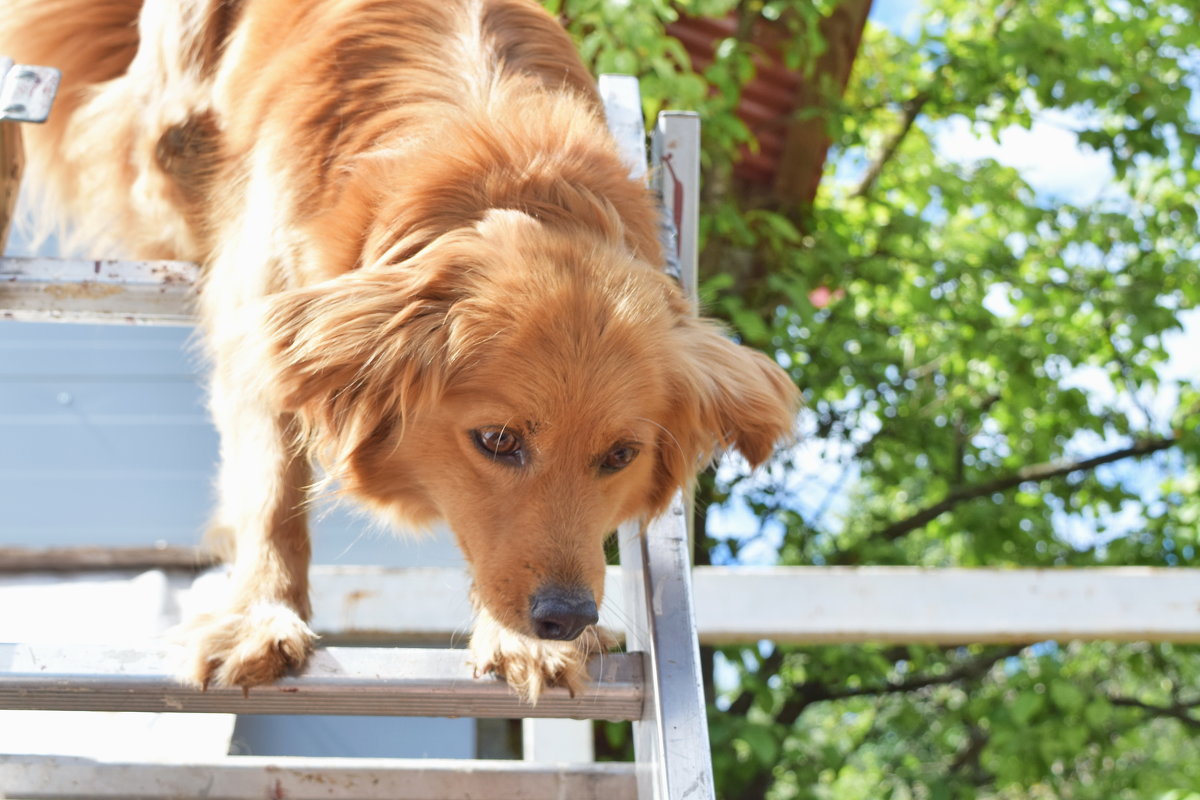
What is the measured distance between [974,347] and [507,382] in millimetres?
3869

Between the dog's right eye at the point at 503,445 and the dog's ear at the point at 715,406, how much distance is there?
30 cm

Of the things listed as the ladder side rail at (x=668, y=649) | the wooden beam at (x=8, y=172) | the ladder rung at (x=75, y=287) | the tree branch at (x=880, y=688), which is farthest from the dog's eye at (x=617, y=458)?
the tree branch at (x=880, y=688)

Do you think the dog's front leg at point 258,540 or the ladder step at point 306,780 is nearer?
the dog's front leg at point 258,540

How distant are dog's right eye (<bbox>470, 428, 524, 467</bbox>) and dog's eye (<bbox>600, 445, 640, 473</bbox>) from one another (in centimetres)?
14

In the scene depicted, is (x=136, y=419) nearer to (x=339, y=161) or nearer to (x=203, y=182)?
(x=203, y=182)

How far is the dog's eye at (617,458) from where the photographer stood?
6.38 feet

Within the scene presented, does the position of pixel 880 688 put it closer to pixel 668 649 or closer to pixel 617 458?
pixel 617 458

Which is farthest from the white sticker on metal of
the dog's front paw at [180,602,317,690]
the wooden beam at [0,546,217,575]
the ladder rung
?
the wooden beam at [0,546,217,575]

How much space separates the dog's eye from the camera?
1943 mm

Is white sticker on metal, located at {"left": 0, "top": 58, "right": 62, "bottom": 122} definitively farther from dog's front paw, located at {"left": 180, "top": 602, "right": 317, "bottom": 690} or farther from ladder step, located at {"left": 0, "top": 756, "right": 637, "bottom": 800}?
ladder step, located at {"left": 0, "top": 756, "right": 637, "bottom": 800}

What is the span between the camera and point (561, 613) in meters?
1.74

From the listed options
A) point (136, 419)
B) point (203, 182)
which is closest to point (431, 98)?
point (203, 182)

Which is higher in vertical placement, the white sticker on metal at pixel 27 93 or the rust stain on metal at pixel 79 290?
the white sticker on metal at pixel 27 93

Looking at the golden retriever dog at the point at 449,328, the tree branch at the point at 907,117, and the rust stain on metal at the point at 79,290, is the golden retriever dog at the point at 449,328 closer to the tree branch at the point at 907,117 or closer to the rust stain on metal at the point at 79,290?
the rust stain on metal at the point at 79,290
